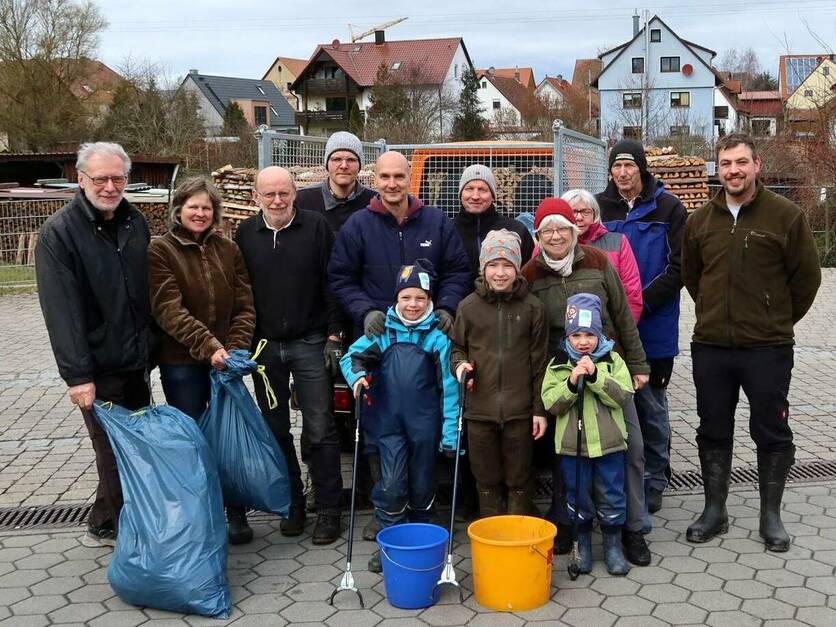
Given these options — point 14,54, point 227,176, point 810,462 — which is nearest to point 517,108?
point 14,54

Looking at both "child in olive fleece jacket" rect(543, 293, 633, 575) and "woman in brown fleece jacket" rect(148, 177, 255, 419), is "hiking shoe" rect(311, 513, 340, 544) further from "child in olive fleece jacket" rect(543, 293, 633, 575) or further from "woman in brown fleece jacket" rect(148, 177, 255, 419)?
"child in olive fleece jacket" rect(543, 293, 633, 575)

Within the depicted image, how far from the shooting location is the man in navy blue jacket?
15.6ft

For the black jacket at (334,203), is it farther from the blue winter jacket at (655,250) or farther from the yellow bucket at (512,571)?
the yellow bucket at (512,571)

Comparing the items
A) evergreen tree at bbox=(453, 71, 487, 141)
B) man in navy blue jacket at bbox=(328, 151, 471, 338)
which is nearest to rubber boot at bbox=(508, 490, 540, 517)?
man in navy blue jacket at bbox=(328, 151, 471, 338)

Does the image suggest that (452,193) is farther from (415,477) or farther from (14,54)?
(14,54)

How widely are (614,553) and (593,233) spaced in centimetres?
167

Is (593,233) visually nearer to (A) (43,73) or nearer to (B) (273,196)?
(B) (273,196)

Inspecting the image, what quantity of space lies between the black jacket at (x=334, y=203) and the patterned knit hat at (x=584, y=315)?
67.8 inches

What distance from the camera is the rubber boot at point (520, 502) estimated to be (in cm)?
453

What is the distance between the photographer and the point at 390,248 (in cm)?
479

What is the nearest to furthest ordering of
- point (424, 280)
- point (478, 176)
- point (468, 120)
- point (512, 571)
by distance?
point (512, 571) < point (424, 280) < point (478, 176) < point (468, 120)

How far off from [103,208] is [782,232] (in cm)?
339

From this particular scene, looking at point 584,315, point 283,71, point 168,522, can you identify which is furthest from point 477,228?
point 283,71

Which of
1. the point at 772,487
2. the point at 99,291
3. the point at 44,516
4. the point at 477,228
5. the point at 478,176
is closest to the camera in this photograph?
the point at 99,291
